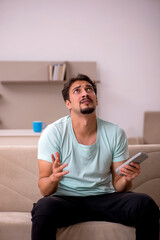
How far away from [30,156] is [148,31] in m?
3.63

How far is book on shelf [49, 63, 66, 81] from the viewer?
447 centimetres

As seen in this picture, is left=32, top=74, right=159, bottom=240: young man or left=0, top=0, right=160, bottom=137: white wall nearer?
left=32, top=74, right=159, bottom=240: young man

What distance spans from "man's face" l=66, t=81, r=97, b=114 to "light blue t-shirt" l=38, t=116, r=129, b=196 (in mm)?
152

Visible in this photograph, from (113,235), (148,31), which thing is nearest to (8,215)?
(113,235)

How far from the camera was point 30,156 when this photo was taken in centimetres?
189

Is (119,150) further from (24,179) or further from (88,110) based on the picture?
(24,179)

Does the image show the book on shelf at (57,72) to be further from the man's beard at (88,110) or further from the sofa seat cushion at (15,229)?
the sofa seat cushion at (15,229)

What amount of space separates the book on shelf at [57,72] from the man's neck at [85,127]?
2.75 metres

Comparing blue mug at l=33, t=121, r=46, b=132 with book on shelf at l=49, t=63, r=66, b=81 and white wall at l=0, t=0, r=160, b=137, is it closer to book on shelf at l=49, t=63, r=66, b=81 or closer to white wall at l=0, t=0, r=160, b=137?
book on shelf at l=49, t=63, r=66, b=81

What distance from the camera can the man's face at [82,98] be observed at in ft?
5.79

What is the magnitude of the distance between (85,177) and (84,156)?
0.38ft

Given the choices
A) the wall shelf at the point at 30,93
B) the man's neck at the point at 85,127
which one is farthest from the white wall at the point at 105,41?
the man's neck at the point at 85,127

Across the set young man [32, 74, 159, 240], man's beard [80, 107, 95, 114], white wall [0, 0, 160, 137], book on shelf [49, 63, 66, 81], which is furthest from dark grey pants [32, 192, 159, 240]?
white wall [0, 0, 160, 137]

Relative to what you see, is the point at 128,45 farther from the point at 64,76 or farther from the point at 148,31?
the point at 64,76
